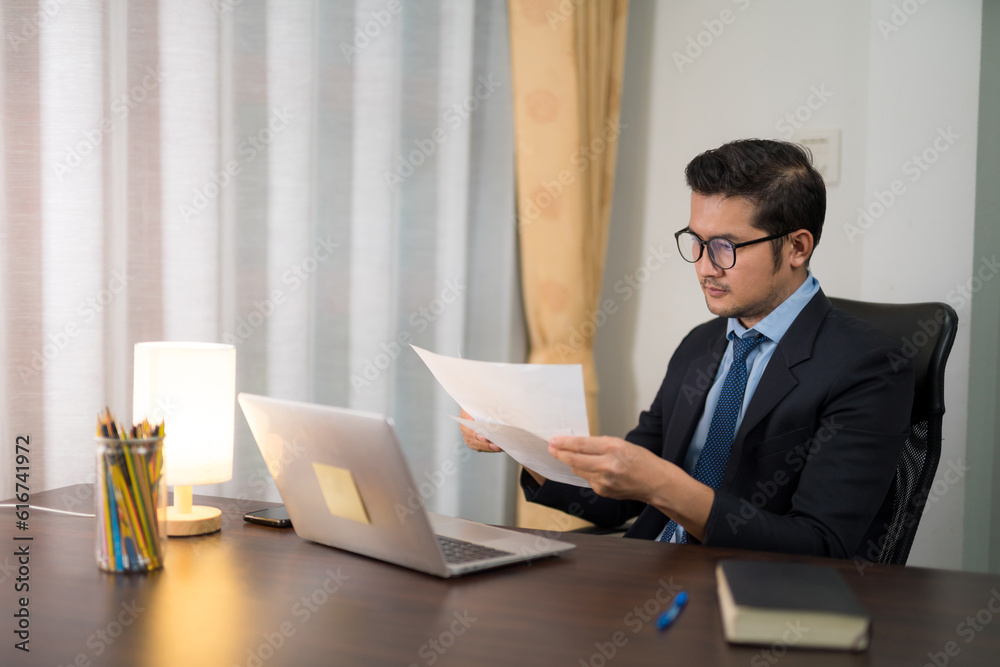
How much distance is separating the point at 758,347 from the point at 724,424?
0.17 metres

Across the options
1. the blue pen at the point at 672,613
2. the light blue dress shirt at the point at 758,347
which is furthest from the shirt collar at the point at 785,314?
the blue pen at the point at 672,613

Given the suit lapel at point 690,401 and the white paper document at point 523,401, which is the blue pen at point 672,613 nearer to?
the white paper document at point 523,401

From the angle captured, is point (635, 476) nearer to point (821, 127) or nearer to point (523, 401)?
point (523, 401)

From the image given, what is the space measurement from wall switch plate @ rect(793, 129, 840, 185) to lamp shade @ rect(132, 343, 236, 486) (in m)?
1.81

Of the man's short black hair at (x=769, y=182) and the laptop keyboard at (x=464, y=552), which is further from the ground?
the man's short black hair at (x=769, y=182)

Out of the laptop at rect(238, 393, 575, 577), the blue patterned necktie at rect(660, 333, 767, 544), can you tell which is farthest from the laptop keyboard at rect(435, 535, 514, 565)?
the blue patterned necktie at rect(660, 333, 767, 544)

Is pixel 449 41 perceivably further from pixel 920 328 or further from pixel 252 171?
pixel 920 328

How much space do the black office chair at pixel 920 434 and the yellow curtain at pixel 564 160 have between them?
3.79ft

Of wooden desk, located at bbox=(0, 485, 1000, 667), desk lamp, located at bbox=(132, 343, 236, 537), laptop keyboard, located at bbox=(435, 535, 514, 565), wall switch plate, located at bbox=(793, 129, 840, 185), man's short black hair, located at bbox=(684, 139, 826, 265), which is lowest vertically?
wooden desk, located at bbox=(0, 485, 1000, 667)

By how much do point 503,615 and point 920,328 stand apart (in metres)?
1.09

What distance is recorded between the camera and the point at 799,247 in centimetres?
163

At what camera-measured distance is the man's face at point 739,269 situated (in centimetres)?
160

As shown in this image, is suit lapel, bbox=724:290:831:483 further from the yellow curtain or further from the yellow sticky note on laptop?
the yellow curtain

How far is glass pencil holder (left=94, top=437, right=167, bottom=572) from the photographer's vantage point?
1.10 metres
